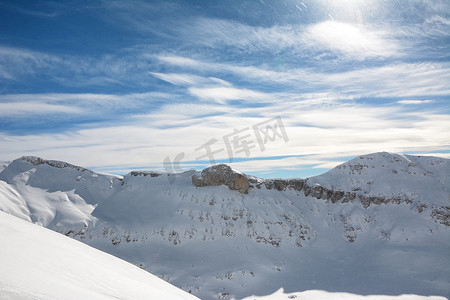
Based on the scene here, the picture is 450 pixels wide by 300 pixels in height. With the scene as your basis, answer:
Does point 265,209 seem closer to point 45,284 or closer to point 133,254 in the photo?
point 133,254

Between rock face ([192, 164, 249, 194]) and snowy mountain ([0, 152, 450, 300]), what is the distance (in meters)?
0.12

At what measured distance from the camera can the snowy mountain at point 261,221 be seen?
20562 mm

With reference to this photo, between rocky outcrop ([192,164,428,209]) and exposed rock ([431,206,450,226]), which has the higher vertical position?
rocky outcrop ([192,164,428,209])

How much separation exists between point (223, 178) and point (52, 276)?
29.3 metres

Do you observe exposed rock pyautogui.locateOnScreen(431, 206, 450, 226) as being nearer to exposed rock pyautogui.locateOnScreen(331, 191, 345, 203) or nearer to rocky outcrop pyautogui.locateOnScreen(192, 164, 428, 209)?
rocky outcrop pyautogui.locateOnScreen(192, 164, 428, 209)

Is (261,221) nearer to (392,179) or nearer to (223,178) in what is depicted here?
(223,178)

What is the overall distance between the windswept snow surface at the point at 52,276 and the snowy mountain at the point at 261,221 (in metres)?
15.7

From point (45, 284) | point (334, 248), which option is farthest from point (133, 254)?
point (45, 284)

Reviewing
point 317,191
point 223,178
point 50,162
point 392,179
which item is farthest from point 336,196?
point 50,162

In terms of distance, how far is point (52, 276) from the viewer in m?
2.91

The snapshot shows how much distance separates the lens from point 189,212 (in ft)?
91.1

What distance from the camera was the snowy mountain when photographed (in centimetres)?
2056

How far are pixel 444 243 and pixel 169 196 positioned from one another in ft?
85.9

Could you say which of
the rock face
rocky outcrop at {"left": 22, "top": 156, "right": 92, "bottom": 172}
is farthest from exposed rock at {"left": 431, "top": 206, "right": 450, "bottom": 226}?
rocky outcrop at {"left": 22, "top": 156, "right": 92, "bottom": 172}
